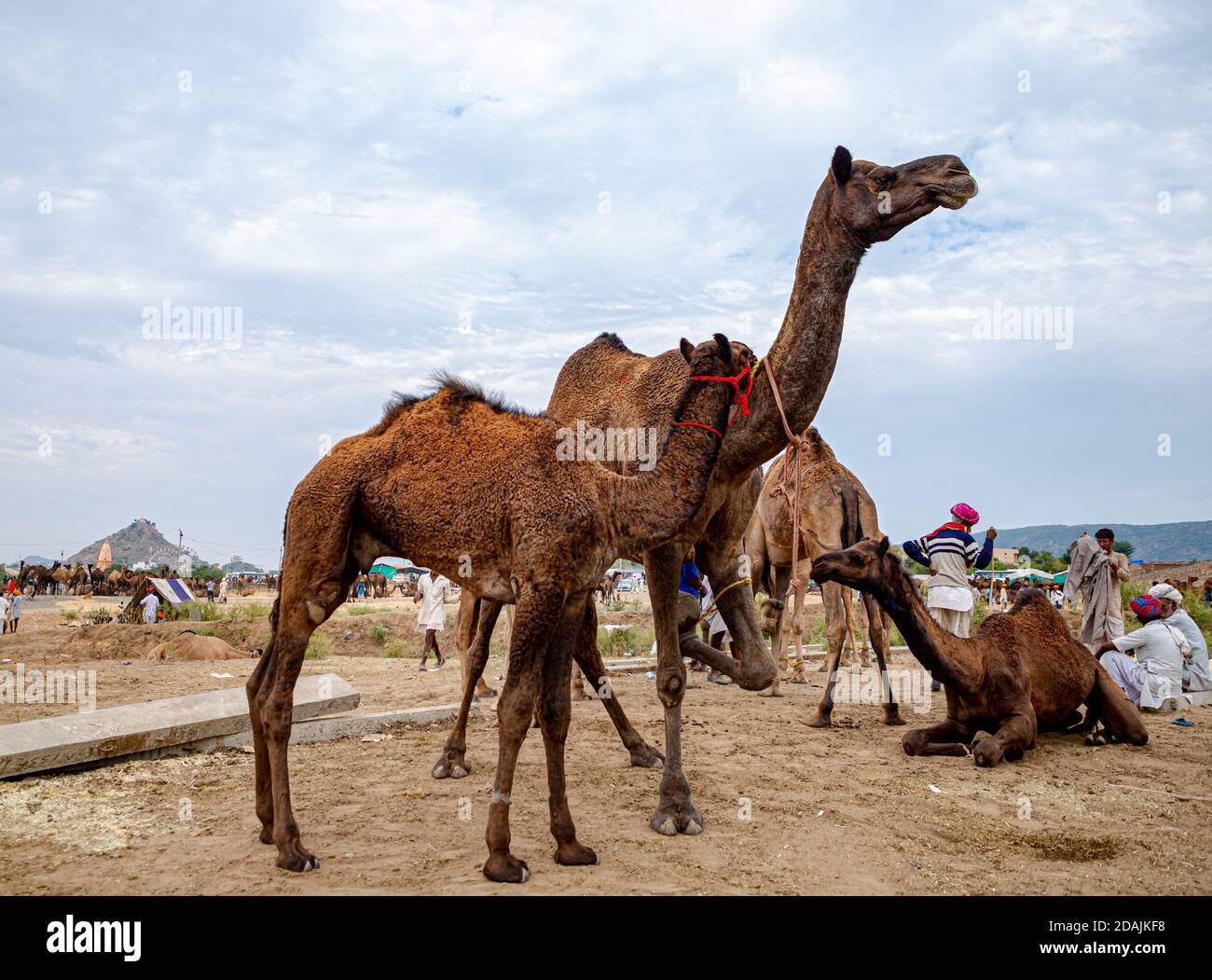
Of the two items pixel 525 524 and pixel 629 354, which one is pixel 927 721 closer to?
pixel 629 354

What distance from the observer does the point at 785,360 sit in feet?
17.6

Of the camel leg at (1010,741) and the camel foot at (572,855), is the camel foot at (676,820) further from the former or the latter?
the camel leg at (1010,741)

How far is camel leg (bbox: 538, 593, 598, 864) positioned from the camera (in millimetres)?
4434

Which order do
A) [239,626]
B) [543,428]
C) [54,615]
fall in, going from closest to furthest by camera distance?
1. [543,428]
2. [239,626]
3. [54,615]

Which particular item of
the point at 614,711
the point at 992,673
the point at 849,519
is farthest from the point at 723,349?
the point at 849,519

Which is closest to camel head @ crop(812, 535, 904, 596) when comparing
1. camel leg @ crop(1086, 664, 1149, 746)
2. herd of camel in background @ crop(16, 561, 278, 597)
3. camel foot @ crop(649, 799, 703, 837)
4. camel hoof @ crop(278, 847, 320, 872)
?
camel leg @ crop(1086, 664, 1149, 746)

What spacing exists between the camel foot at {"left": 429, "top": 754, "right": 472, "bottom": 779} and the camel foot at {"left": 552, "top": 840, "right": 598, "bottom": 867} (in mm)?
2259

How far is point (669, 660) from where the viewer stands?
565 cm

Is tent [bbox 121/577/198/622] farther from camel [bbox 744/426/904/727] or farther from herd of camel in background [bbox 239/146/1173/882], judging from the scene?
herd of camel in background [bbox 239/146/1173/882]

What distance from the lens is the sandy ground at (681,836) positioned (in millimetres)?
4234

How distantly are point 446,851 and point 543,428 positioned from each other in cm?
237

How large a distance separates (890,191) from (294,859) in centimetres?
499

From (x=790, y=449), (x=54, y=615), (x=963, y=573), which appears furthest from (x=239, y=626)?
(x=963, y=573)

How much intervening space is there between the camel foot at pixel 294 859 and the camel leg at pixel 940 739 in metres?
5.06
